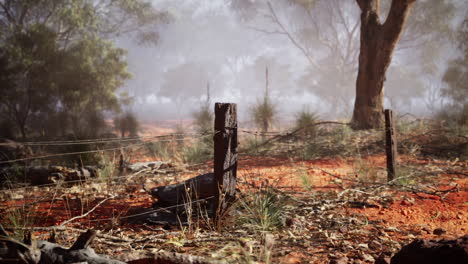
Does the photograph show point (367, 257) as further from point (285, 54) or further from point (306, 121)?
point (285, 54)

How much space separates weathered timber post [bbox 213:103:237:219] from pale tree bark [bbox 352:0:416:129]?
19.9 ft

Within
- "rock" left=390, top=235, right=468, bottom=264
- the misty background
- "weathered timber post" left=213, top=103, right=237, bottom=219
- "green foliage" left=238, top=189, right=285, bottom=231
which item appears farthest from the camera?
the misty background

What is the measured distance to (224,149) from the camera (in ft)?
8.68

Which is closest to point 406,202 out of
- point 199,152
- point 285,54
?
point 199,152

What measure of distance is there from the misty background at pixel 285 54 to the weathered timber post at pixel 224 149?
19.1m

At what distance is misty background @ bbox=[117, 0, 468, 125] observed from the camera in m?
24.6

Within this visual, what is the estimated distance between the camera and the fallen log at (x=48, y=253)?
1528 mm

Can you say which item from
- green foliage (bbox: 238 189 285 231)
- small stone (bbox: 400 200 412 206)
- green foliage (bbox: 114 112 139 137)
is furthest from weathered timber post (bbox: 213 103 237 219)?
green foliage (bbox: 114 112 139 137)

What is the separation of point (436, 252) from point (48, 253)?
228 centimetres

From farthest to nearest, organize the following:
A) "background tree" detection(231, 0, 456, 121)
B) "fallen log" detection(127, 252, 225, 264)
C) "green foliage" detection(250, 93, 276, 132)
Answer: "background tree" detection(231, 0, 456, 121)
"green foliage" detection(250, 93, 276, 132)
"fallen log" detection(127, 252, 225, 264)

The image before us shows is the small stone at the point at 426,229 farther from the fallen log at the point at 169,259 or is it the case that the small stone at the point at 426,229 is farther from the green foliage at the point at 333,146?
the green foliage at the point at 333,146

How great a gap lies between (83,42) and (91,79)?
1909 mm

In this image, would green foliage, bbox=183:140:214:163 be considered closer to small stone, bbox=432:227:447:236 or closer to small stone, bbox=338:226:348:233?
small stone, bbox=338:226:348:233

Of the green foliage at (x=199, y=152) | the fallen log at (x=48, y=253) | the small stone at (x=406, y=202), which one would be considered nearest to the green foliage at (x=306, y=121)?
the green foliage at (x=199, y=152)
